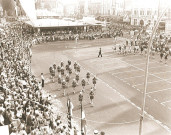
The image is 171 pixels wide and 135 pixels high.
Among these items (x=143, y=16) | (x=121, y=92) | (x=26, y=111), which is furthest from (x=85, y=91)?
(x=143, y=16)

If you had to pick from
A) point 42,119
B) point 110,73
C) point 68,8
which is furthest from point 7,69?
point 68,8

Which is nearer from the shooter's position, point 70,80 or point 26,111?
point 26,111

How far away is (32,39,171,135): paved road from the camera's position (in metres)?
12.4

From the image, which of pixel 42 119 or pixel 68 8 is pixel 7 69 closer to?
pixel 42 119

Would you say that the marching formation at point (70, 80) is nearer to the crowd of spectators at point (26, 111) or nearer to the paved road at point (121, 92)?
the paved road at point (121, 92)

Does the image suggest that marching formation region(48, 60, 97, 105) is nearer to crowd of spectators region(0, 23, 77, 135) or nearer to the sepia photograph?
the sepia photograph

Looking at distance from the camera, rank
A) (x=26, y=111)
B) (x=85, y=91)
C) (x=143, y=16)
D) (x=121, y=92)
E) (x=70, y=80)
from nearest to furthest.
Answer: (x=26, y=111) → (x=121, y=92) → (x=85, y=91) → (x=70, y=80) → (x=143, y=16)

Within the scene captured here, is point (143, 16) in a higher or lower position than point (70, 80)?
higher

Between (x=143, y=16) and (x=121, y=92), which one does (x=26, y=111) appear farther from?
(x=143, y=16)

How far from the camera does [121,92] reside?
16.8m

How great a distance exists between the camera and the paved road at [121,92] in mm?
12352

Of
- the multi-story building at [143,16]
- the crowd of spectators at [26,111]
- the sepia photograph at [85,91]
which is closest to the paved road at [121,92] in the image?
the sepia photograph at [85,91]

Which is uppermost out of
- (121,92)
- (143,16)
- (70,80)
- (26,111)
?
(143,16)

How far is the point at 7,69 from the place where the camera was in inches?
699
